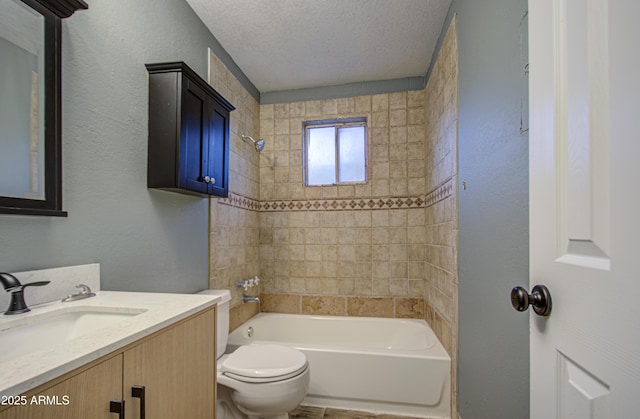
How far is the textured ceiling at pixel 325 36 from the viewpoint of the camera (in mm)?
1855

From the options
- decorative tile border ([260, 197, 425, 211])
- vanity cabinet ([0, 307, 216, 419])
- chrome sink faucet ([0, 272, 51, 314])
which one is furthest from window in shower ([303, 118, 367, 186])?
chrome sink faucet ([0, 272, 51, 314])

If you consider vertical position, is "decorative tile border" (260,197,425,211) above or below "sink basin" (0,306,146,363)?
above

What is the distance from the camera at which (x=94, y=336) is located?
68 centimetres

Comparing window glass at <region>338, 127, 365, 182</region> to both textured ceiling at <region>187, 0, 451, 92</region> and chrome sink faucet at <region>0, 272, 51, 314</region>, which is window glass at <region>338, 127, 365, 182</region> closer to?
textured ceiling at <region>187, 0, 451, 92</region>

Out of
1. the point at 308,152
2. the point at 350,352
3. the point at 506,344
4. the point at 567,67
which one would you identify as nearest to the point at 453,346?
the point at 350,352

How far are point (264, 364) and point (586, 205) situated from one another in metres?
1.56

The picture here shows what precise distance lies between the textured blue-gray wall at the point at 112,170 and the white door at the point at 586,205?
1.43 meters

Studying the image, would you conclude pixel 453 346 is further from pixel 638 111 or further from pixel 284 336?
pixel 638 111

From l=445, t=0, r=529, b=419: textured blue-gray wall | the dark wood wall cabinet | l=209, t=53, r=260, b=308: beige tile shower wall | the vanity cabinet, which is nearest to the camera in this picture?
the vanity cabinet

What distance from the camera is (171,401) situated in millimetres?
836

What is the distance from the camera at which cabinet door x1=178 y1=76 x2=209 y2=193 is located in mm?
1461

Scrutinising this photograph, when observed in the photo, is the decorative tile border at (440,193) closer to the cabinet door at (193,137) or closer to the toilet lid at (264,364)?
the toilet lid at (264,364)

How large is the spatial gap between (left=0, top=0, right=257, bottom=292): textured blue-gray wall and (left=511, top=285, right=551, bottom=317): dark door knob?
4.53 ft

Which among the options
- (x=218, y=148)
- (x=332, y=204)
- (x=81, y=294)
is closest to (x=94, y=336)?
(x=81, y=294)
